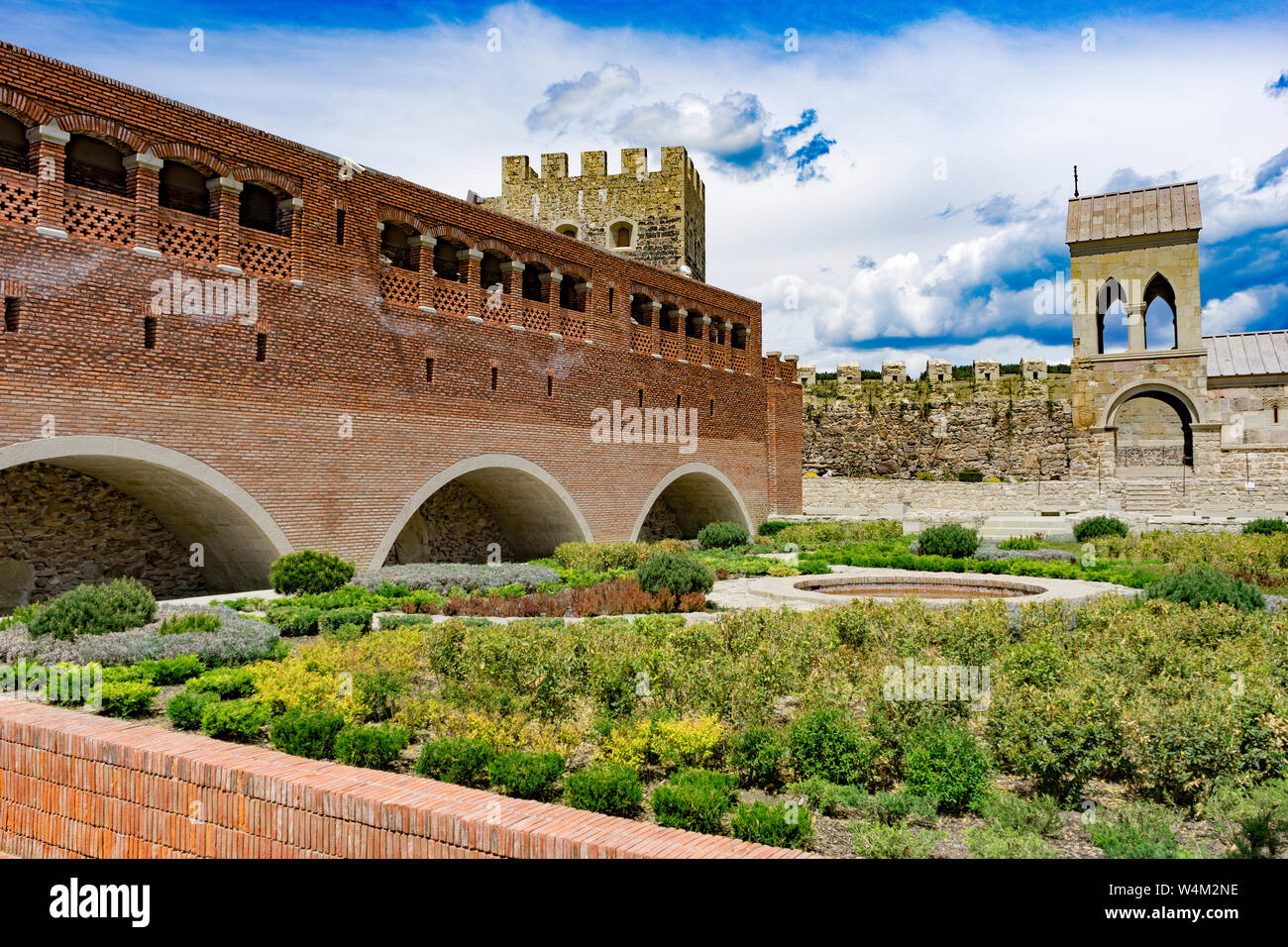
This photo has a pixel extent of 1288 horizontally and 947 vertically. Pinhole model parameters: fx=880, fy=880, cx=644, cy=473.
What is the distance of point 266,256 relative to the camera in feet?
47.6

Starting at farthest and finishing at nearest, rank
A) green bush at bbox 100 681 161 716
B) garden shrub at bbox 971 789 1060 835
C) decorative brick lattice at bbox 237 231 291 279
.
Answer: decorative brick lattice at bbox 237 231 291 279
green bush at bbox 100 681 161 716
garden shrub at bbox 971 789 1060 835

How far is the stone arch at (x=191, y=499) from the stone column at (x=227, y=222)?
3.23 metres

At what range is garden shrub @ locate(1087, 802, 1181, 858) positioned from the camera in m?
4.65

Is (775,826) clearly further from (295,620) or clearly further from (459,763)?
(295,620)

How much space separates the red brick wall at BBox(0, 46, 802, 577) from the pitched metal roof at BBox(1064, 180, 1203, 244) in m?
18.8

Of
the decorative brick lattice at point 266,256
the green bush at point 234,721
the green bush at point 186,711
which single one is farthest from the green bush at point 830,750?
the decorative brick lattice at point 266,256

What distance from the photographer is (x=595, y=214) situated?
32781mm

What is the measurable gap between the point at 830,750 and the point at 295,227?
13049 mm

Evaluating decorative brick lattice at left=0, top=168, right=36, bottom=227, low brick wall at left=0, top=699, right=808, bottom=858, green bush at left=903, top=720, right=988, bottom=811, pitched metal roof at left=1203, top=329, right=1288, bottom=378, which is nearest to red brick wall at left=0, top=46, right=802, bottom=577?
decorative brick lattice at left=0, top=168, right=36, bottom=227

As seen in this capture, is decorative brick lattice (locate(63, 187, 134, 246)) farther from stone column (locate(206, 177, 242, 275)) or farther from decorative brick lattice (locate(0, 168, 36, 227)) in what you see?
stone column (locate(206, 177, 242, 275))

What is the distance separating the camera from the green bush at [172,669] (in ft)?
27.6

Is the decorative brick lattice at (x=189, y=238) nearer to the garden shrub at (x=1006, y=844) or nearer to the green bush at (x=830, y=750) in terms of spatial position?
the green bush at (x=830, y=750)
